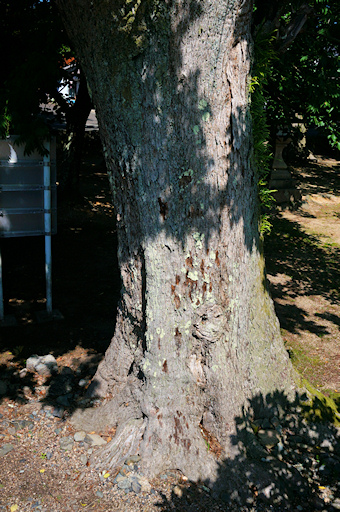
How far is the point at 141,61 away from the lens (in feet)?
11.8

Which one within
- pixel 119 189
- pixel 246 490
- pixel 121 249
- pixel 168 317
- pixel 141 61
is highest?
pixel 141 61

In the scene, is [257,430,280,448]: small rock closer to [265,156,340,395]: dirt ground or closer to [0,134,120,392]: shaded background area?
[265,156,340,395]: dirt ground

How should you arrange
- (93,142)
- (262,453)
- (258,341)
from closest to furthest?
(262,453)
(258,341)
(93,142)

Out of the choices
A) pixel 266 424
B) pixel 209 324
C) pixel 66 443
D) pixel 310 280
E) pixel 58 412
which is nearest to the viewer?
pixel 209 324

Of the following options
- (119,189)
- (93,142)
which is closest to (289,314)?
(119,189)

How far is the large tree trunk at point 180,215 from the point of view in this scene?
357 cm

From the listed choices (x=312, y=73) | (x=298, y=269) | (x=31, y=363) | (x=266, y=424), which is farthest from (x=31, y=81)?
(x=298, y=269)

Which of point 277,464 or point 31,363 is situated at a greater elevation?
point 31,363

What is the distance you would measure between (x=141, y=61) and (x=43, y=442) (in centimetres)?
338

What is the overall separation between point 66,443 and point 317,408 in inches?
95.7

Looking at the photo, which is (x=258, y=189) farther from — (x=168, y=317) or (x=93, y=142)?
(x=93, y=142)

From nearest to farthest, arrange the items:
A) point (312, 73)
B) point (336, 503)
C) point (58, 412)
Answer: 1. point (336, 503)
2. point (58, 412)
3. point (312, 73)

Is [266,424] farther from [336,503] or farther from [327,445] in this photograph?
[336,503]

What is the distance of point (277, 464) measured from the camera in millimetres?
4145
